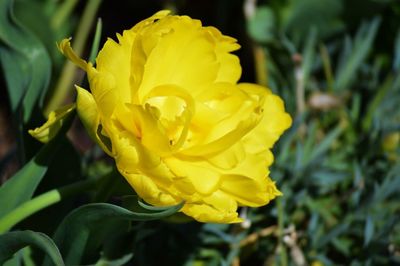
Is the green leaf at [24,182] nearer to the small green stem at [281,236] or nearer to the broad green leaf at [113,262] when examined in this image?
the broad green leaf at [113,262]

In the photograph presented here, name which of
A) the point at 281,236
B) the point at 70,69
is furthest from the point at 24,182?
the point at 70,69

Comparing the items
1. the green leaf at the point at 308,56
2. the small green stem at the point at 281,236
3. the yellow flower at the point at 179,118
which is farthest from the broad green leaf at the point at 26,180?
the green leaf at the point at 308,56

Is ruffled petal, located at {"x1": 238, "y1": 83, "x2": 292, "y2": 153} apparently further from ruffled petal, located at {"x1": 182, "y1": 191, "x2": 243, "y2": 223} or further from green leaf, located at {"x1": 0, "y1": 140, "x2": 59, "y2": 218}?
green leaf, located at {"x1": 0, "y1": 140, "x2": 59, "y2": 218}

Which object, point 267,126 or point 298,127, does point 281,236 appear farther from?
point 267,126

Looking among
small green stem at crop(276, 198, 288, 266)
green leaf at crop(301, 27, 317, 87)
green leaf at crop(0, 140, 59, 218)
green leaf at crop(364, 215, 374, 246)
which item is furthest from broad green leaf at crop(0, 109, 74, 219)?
green leaf at crop(301, 27, 317, 87)

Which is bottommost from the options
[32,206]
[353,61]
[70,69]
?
[70,69]

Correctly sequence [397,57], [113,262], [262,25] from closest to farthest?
[113,262]
[397,57]
[262,25]

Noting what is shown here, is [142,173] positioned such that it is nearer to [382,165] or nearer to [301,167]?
[301,167]
